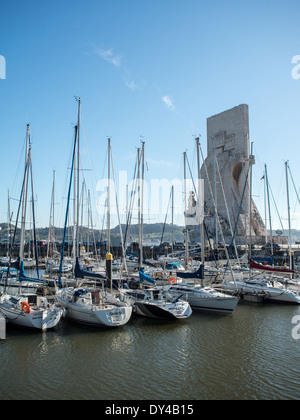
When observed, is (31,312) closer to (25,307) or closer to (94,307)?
(25,307)

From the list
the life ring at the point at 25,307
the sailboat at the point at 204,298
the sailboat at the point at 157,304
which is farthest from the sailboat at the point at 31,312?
the sailboat at the point at 204,298

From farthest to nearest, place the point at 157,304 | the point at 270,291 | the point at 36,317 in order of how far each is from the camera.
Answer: the point at 270,291
the point at 157,304
the point at 36,317

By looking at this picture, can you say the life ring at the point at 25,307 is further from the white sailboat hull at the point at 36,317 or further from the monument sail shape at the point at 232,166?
the monument sail shape at the point at 232,166

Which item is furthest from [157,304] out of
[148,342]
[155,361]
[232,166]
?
[232,166]

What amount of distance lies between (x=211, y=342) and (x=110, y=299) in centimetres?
699

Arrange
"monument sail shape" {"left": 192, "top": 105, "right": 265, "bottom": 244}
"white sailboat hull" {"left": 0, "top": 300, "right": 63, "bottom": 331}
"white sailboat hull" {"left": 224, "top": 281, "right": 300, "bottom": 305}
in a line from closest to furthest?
"white sailboat hull" {"left": 0, "top": 300, "right": 63, "bottom": 331} < "white sailboat hull" {"left": 224, "top": 281, "right": 300, "bottom": 305} < "monument sail shape" {"left": 192, "top": 105, "right": 265, "bottom": 244}

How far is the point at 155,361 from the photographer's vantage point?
12945mm

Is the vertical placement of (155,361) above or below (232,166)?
below

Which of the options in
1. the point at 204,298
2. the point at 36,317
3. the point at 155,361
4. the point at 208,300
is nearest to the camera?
the point at 155,361

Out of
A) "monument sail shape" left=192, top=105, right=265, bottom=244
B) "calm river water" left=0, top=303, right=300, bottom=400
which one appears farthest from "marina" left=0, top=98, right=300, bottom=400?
"monument sail shape" left=192, top=105, right=265, bottom=244

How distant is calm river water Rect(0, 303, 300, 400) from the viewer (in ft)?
34.1

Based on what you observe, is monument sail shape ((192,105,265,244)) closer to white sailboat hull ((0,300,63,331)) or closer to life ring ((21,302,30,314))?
white sailboat hull ((0,300,63,331))
